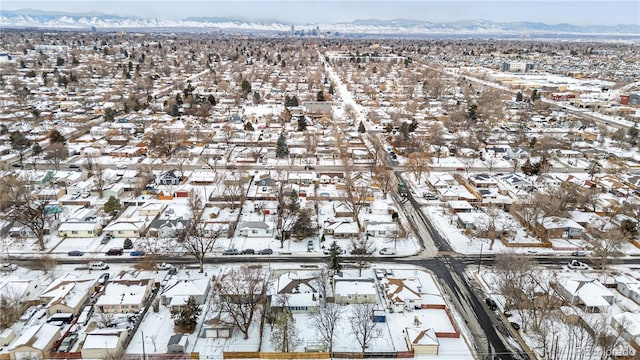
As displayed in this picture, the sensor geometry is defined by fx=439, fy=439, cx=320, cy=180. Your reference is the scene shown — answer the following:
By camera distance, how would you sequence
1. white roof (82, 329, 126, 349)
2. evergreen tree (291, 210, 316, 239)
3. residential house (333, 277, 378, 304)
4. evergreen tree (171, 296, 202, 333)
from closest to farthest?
1. white roof (82, 329, 126, 349)
2. evergreen tree (171, 296, 202, 333)
3. residential house (333, 277, 378, 304)
4. evergreen tree (291, 210, 316, 239)

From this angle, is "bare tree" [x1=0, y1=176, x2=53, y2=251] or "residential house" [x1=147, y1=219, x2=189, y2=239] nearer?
"bare tree" [x1=0, y1=176, x2=53, y2=251]

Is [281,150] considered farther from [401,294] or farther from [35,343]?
[35,343]

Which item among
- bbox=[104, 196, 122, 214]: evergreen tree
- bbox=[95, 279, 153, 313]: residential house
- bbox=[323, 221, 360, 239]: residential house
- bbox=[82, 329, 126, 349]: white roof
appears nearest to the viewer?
bbox=[82, 329, 126, 349]: white roof

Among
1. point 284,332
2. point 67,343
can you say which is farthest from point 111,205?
point 284,332

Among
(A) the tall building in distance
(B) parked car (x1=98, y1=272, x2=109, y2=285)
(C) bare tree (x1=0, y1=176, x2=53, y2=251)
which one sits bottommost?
(B) parked car (x1=98, y1=272, x2=109, y2=285)

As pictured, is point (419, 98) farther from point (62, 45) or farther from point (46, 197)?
point (62, 45)

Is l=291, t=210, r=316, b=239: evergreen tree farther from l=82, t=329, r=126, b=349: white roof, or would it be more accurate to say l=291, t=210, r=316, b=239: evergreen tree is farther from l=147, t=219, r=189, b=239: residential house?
l=82, t=329, r=126, b=349: white roof

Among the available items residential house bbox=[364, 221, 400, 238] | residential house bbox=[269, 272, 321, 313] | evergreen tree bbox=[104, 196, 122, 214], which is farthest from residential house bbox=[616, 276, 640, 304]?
evergreen tree bbox=[104, 196, 122, 214]

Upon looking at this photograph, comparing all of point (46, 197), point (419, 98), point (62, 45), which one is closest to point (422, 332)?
point (46, 197)

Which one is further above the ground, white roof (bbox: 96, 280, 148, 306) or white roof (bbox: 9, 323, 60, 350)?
white roof (bbox: 96, 280, 148, 306)
